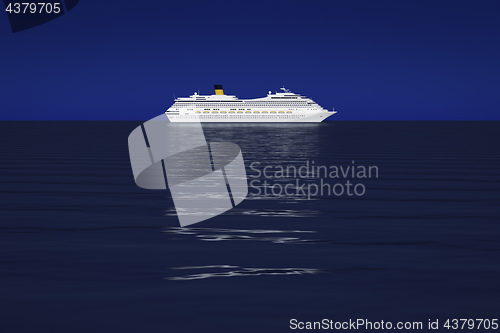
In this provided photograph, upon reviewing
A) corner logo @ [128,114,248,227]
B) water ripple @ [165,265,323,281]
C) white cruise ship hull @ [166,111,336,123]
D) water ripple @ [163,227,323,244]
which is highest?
white cruise ship hull @ [166,111,336,123]

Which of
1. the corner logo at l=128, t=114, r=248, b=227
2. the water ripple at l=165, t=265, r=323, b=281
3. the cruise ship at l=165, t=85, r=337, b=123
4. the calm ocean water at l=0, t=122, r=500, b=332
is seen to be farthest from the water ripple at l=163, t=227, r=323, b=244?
the cruise ship at l=165, t=85, r=337, b=123

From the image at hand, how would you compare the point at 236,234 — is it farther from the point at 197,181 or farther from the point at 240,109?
the point at 240,109

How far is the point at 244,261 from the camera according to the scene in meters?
10.1

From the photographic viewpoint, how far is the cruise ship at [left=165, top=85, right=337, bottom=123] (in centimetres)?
14362

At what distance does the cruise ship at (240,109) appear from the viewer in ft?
471

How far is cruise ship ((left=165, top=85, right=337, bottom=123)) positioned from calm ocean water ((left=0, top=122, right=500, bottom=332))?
12549 cm

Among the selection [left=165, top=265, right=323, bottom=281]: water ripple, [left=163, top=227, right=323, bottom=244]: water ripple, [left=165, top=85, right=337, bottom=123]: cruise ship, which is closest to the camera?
[left=165, top=265, right=323, bottom=281]: water ripple

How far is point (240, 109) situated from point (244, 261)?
137 metres

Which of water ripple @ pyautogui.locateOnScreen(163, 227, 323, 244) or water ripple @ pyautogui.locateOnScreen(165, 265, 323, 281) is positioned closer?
water ripple @ pyautogui.locateOnScreen(165, 265, 323, 281)

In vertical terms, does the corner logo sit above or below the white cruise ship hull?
below

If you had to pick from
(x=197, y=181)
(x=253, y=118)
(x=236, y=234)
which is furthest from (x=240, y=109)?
(x=236, y=234)

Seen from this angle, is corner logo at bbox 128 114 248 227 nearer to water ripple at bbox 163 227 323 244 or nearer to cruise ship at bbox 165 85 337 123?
water ripple at bbox 163 227 323 244

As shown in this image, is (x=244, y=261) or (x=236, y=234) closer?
(x=244, y=261)

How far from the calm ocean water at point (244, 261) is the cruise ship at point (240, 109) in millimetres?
125488
